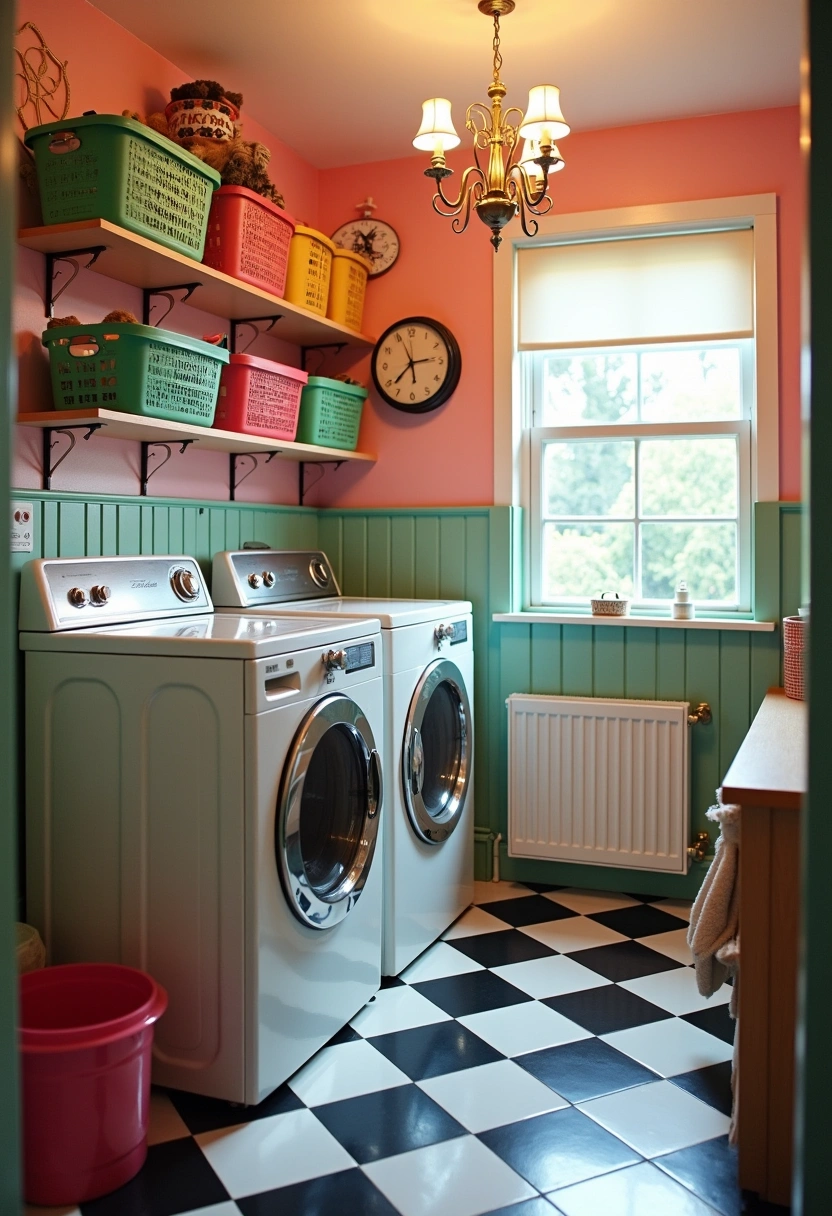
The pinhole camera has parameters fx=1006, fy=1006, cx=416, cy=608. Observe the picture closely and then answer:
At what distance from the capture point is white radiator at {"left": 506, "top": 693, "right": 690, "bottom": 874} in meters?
3.33

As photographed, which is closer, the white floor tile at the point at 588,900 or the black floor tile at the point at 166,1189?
the black floor tile at the point at 166,1189

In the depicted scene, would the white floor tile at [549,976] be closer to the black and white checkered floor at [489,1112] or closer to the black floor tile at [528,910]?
the black and white checkered floor at [489,1112]

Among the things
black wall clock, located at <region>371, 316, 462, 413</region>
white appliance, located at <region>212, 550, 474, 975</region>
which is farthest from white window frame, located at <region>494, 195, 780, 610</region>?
white appliance, located at <region>212, 550, 474, 975</region>

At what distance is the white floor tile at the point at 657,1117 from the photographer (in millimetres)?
2057

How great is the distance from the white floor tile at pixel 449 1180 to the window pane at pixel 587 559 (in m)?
2.05

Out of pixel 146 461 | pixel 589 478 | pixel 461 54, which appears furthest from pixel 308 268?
pixel 589 478

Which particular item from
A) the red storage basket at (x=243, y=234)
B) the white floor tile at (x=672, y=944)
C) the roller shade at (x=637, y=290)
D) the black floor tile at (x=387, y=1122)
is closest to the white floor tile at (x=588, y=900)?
the white floor tile at (x=672, y=944)

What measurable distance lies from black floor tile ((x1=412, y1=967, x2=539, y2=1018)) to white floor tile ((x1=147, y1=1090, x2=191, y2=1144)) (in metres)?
0.76

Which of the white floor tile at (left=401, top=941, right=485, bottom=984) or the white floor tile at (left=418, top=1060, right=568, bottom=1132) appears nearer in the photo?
the white floor tile at (left=418, top=1060, right=568, bottom=1132)

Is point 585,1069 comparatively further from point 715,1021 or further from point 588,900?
point 588,900

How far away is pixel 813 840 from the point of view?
43.2 inches

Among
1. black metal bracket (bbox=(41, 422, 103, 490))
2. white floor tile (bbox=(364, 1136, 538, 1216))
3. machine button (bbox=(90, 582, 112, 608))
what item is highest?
black metal bracket (bbox=(41, 422, 103, 490))

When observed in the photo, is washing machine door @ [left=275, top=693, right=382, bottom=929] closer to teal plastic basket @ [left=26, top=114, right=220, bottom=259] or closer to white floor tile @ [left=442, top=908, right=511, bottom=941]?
white floor tile @ [left=442, top=908, right=511, bottom=941]

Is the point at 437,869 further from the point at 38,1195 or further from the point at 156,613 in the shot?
the point at 38,1195
